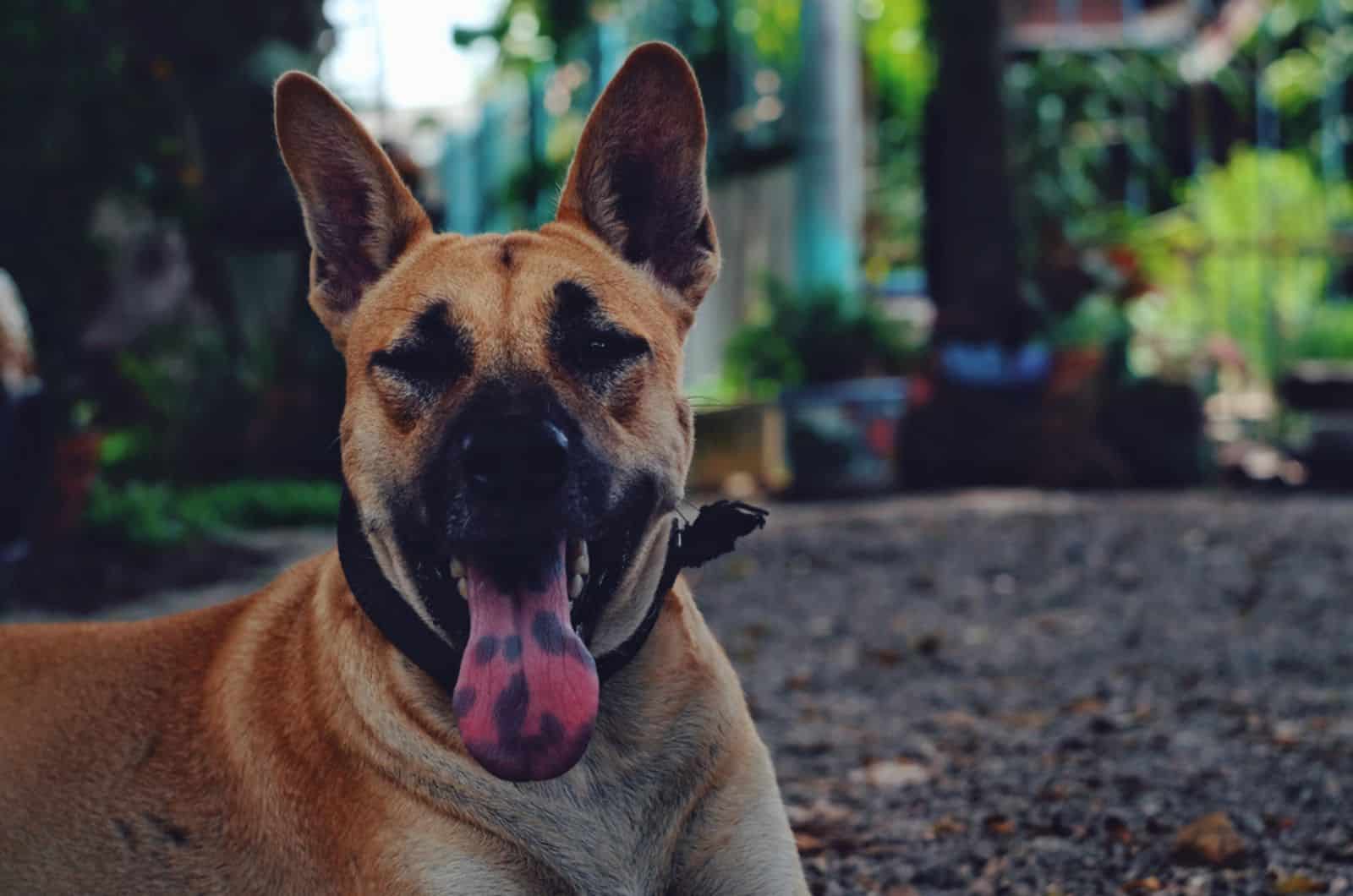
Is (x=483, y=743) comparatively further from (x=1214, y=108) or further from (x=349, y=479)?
(x=1214, y=108)

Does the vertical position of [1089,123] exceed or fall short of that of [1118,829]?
it exceeds it

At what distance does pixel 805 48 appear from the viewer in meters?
13.0

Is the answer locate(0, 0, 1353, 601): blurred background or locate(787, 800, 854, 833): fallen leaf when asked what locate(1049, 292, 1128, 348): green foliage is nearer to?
locate(0, 0, 1353, 601): blurred background

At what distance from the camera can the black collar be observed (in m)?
2.63

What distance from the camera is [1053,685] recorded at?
5.70 metres

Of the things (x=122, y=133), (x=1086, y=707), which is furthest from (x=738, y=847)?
(x=122, y=133)

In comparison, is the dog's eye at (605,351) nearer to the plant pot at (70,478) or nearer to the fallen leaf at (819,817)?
the fallen leaf at (819,817)

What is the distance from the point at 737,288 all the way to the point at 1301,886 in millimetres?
11485

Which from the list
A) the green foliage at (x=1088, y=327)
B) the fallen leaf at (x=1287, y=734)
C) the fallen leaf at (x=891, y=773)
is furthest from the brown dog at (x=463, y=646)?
the green foliage at (x=1088, y=327)

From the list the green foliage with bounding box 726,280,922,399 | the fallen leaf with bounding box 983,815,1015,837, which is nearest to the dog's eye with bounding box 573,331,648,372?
the fallen leaf with bounding box 983,815,1015,837

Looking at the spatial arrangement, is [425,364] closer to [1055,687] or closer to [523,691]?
[523,691]

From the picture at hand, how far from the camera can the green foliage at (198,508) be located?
831 centimetres

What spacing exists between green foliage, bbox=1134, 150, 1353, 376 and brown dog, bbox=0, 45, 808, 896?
421 inches

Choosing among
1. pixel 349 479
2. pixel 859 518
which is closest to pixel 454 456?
pixel 349 479
